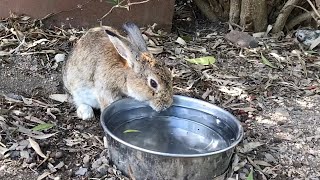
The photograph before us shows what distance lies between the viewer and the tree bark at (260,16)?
5.95 meters

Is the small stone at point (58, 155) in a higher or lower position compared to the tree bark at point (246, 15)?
lower

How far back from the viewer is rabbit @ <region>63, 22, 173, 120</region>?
4016mm

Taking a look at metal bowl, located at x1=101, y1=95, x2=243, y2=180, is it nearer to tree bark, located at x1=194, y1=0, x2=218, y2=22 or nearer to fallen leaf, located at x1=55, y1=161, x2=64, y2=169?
fallen leaf, located at x1=55, y1=161, x2=64, y2=169

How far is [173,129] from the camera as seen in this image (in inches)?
166

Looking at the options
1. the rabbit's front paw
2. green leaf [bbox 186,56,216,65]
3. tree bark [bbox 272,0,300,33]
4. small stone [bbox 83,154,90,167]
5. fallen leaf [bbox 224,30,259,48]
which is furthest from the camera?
tree bark [bbox 272,0,300,33]

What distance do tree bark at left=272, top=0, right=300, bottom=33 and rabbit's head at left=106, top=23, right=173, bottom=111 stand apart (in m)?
2.18

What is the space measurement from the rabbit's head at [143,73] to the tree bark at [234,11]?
2091 mm

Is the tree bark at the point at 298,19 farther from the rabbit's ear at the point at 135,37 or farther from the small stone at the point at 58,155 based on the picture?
the small stone at the point at 58,155

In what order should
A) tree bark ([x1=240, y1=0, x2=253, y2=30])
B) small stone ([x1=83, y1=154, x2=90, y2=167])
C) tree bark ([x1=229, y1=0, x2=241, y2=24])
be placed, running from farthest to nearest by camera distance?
tree bark ([x1=229, y1=0, x2=241, y2=24])
tree bark ([x1=240, y1=0, x2=253, y2=30])
small stone ([x1=83, y1=154, x2=90, y2=167])

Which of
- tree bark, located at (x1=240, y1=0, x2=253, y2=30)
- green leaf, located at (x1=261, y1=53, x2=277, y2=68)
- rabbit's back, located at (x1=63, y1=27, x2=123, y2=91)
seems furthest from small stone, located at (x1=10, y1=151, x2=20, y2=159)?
tree bark, located at (x1=240, y1=0, x2=253, y2=30)

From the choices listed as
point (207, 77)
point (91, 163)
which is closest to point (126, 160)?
point (91, 163)

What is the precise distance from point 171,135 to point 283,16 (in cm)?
237

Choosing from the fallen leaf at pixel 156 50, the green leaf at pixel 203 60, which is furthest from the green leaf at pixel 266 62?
the fallen leaf at pixel 156 50

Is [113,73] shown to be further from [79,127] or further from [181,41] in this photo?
[181,41]
